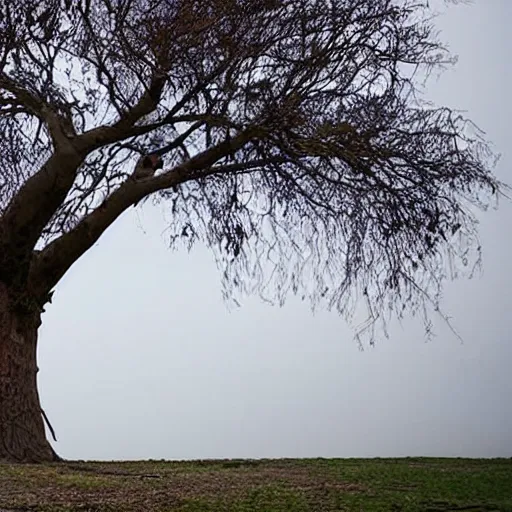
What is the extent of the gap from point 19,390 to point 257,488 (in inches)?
127

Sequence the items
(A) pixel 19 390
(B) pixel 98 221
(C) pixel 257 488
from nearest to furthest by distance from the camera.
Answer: (C) pixel 257 488, (A) pixel 19 390, (B) pixel 98 221

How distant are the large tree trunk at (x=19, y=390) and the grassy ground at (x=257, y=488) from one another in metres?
0.70

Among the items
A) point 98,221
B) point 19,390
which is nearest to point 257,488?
point 19,390

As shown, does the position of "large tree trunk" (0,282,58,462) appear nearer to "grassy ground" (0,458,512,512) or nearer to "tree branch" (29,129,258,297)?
"tree branch" (29,129,258,297)

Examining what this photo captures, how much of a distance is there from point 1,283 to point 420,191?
378cm

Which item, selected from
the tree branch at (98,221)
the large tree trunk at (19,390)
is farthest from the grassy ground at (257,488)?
the tree branch at (98,221)

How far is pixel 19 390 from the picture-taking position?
25.7ft

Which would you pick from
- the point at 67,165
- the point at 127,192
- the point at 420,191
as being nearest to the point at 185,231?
the point at 127,192

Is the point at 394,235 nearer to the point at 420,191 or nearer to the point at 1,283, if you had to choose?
the point at 420,191

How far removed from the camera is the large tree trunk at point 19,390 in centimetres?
763

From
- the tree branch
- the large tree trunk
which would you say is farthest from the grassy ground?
the tree branch

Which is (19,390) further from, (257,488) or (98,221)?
(257,488)

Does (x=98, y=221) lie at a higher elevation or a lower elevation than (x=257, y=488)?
higher

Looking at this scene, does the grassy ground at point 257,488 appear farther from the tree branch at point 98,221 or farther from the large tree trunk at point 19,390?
the tree branch at point 98,221
